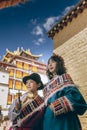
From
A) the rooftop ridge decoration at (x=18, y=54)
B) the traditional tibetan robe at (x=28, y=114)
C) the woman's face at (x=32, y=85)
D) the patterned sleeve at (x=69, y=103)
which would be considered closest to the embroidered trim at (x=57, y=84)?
the patterned sleeve at (x=69, y=103)

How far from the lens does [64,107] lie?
3.30 m

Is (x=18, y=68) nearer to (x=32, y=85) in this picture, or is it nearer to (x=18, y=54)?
(x=18, y=54)

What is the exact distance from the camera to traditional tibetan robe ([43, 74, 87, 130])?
332 centimetres

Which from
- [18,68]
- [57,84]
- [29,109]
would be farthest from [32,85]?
[18,68]

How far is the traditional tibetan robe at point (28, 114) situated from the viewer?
3.82m

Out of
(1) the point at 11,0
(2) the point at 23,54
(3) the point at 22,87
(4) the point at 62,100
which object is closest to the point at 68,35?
(4) the point at 62,100

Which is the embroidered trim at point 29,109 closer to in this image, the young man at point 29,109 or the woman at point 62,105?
the young man at point 29,109

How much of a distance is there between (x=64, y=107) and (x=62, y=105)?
0.05 meters

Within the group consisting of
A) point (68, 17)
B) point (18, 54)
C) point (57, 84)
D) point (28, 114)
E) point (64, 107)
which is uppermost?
point (18, 54)

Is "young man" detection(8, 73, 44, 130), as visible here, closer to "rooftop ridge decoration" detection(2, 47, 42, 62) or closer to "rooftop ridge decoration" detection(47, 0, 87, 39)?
"rooftop ridge decoration" detection(47, 0, 87, 39)

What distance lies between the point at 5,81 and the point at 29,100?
17852mm

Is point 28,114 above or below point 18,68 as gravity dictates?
below

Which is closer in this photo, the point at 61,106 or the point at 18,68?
the point at 61,106

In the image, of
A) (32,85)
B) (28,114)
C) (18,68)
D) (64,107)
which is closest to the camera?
(64,107)
